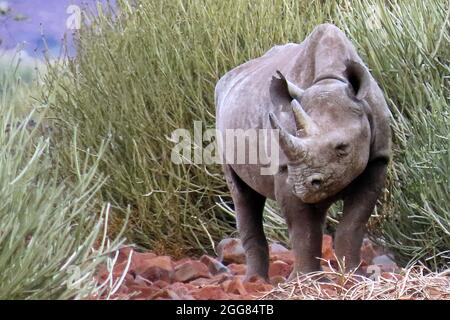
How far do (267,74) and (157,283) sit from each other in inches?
56.4

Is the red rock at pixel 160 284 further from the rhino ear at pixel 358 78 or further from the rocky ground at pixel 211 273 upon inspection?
the rhino ear at pixel 358 78

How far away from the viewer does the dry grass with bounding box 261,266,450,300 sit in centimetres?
539

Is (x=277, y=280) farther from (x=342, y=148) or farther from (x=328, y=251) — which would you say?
(x=342, y=148)

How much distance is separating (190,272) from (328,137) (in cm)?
173

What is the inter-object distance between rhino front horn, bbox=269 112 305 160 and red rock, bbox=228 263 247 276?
2116 millimetres

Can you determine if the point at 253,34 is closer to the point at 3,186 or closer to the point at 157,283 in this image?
the point at 157,283

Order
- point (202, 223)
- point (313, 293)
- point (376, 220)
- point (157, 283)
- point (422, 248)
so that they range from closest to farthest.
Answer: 1. point (313, 293)
2. point (157, 283)
3. point (422, 248)
4. point (376, 220)
5. point (202, 223)

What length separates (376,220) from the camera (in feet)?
26.3

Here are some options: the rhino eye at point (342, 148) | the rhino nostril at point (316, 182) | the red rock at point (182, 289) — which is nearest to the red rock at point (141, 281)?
the red rock at point (182, 289)

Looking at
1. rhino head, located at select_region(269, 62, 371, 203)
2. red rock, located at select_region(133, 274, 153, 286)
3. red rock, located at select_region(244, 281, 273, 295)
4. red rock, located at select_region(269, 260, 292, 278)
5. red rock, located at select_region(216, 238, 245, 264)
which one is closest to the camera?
rhino head, located at select_region(269, 62, 371, 203)

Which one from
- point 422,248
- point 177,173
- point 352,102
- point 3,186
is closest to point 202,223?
point 177,173

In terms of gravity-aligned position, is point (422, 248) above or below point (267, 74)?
below

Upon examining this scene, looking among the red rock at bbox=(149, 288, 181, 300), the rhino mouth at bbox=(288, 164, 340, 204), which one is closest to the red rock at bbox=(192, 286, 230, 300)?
the red rock at bbox=(149, 288, 181, 300)

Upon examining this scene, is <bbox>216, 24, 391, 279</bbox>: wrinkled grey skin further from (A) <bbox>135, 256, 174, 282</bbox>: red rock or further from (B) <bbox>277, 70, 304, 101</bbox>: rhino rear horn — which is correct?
Answer: (A) <bbox>135, 256, 174, 282</bbox>: red rock
